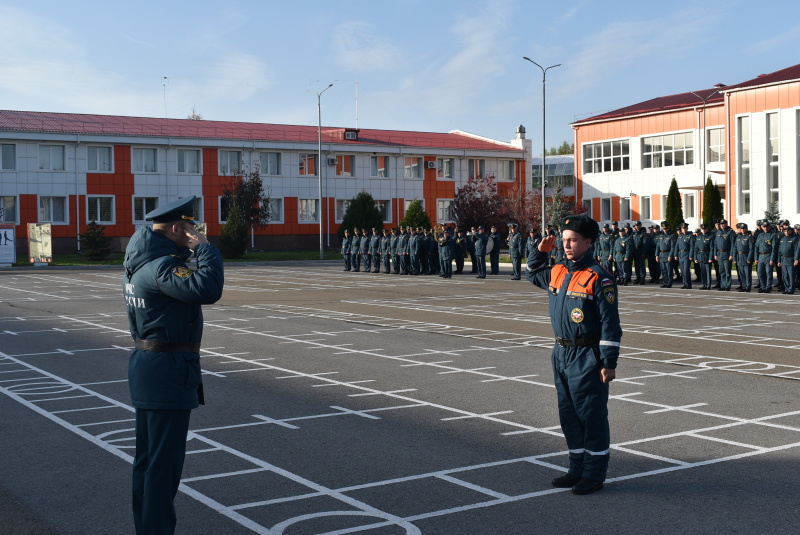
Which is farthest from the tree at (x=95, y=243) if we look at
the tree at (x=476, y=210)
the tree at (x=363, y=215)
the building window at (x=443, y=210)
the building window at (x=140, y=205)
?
the building window at (x=443, y=210)

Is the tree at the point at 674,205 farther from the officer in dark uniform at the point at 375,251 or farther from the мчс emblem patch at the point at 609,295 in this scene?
the мчс emblem patch at the point at 609,295

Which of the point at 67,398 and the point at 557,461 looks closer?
the point at 557,461

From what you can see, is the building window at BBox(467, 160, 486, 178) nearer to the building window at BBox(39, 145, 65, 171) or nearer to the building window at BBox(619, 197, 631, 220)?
the building window at BBox(619, 197, 631, 220)

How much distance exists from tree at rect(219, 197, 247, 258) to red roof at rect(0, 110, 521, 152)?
875cm

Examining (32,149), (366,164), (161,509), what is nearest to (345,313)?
(161,509)

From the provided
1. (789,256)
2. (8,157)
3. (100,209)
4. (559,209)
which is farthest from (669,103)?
(8,157)

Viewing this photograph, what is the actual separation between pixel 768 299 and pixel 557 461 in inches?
700

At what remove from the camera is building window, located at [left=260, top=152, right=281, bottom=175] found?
207 feet

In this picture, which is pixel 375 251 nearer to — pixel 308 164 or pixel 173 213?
pixel 308 164

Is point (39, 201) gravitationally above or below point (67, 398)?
above

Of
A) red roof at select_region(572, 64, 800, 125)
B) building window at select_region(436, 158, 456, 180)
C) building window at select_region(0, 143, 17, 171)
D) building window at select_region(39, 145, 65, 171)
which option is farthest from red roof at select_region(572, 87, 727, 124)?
building window at select_region(0, 143, 17, 171)

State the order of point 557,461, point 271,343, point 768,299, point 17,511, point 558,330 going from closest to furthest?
point 17,511, point 558,330, point 557,461, point 271,343, point 768,299

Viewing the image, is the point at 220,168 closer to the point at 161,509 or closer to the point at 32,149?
the point at 32,149

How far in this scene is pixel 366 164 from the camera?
220 feet
